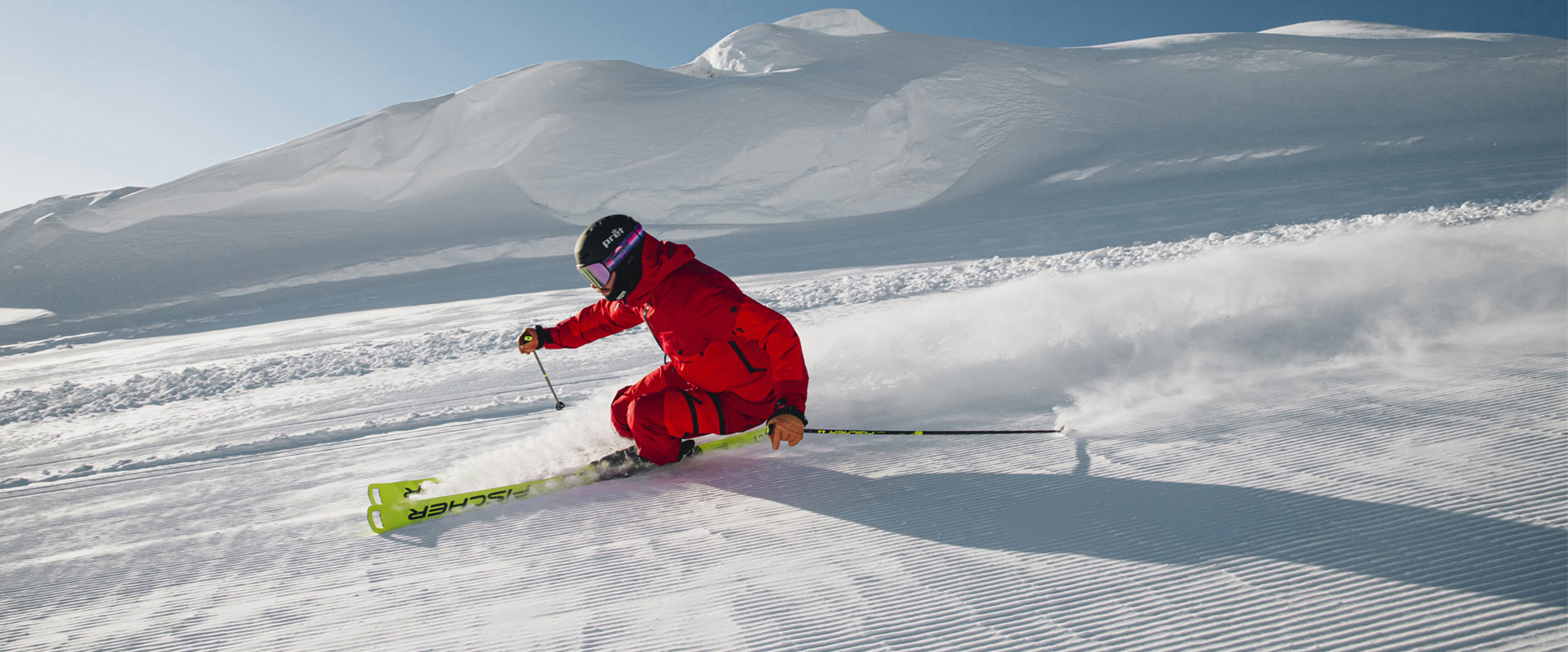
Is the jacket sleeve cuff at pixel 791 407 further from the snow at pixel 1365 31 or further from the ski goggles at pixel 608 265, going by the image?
the snow at pixel 1365 31

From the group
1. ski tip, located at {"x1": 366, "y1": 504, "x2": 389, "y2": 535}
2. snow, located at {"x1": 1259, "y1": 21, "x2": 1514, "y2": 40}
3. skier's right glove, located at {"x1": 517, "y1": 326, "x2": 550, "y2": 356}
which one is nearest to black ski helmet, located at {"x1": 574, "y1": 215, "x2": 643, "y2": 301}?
skier's right glove, located at {"x1": 517, "y1": 326, "x2": 550, "y2": 356}

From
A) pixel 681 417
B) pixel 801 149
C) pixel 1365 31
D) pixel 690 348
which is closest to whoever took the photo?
pixel 690 348

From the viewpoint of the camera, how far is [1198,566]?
1.96m

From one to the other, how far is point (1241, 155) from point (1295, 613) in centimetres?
1754

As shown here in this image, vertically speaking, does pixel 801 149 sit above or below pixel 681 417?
above

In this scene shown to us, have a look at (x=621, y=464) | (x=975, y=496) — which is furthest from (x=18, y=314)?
(x=975, y=496)

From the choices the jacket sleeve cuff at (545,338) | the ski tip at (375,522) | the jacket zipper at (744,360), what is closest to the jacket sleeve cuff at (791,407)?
the jacket zipper at (744,360)

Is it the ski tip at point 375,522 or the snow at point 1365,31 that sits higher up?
the snow at point 1365,31

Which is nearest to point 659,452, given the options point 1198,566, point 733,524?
point 733,524

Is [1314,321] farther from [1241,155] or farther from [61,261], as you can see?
[61,261]

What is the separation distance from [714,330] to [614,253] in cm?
48

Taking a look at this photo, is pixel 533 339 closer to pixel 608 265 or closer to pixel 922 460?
pixel 608 265

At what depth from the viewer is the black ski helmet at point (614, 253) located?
105 inches

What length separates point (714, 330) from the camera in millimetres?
2760
